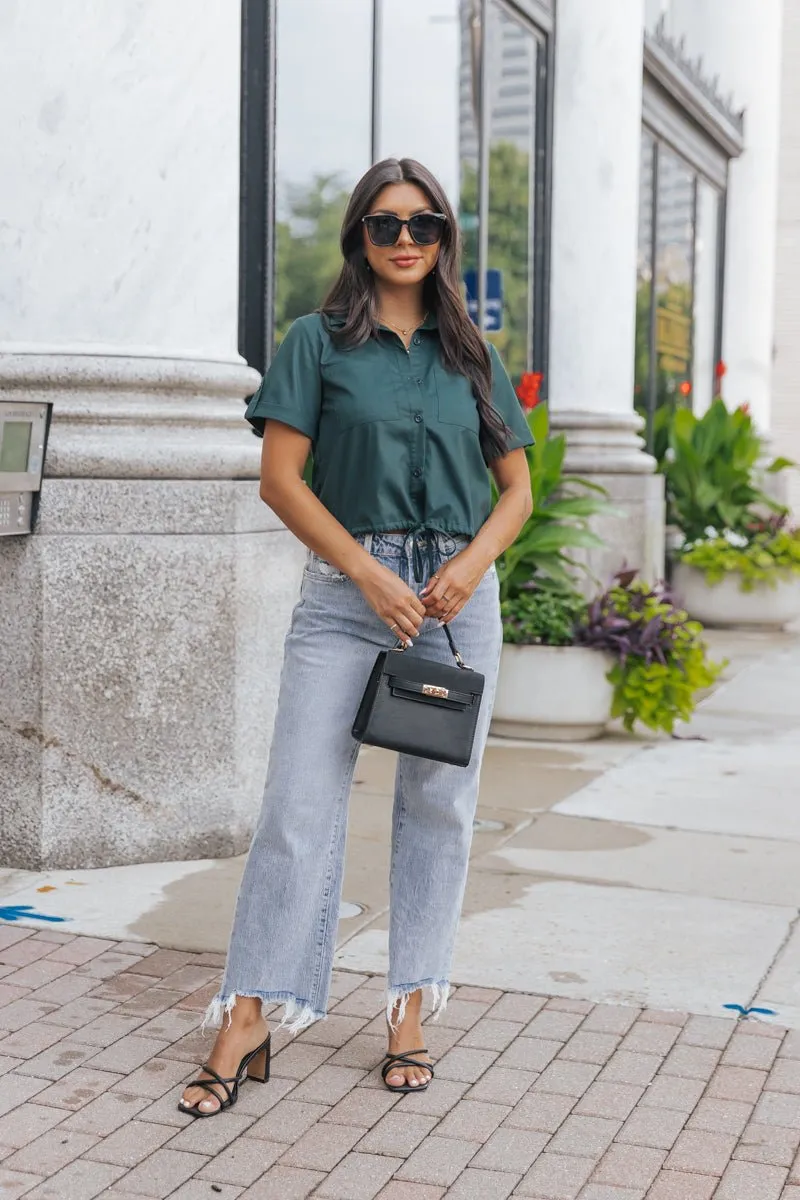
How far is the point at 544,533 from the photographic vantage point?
286 inches

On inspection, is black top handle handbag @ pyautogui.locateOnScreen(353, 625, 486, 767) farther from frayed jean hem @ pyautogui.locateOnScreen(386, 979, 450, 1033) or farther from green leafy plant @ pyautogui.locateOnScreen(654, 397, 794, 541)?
green leafy plant @ pyautogui.locateOnScreen(654, 397, 794, 541)

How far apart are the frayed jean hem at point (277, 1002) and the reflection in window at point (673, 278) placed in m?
10.6

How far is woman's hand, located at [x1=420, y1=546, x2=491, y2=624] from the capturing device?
312cm

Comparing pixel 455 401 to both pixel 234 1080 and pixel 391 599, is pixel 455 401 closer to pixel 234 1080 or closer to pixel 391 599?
pixel 391 599

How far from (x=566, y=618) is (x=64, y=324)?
312 cm

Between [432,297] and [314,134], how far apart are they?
4099 millimetres

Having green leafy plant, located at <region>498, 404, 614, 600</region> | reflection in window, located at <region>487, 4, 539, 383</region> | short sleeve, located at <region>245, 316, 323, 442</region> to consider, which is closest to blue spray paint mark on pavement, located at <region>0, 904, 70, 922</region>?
short sleeve, located at <region>245, 316, 323, 442</region>

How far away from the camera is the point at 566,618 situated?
7.29m

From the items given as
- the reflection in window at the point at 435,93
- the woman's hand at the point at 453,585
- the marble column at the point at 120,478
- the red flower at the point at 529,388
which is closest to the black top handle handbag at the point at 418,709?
the woman's hand at the point at 453,585

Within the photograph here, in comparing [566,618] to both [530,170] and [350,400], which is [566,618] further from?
[350,400]

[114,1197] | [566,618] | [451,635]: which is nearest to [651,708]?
[566,618]

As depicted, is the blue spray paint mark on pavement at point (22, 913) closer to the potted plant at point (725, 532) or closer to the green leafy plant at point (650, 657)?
the green leafy plant at point (650, 657)

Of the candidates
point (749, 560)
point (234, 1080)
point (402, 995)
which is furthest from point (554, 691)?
point (749, 560)

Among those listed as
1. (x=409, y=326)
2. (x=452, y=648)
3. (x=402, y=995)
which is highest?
(x=409, y=326)
